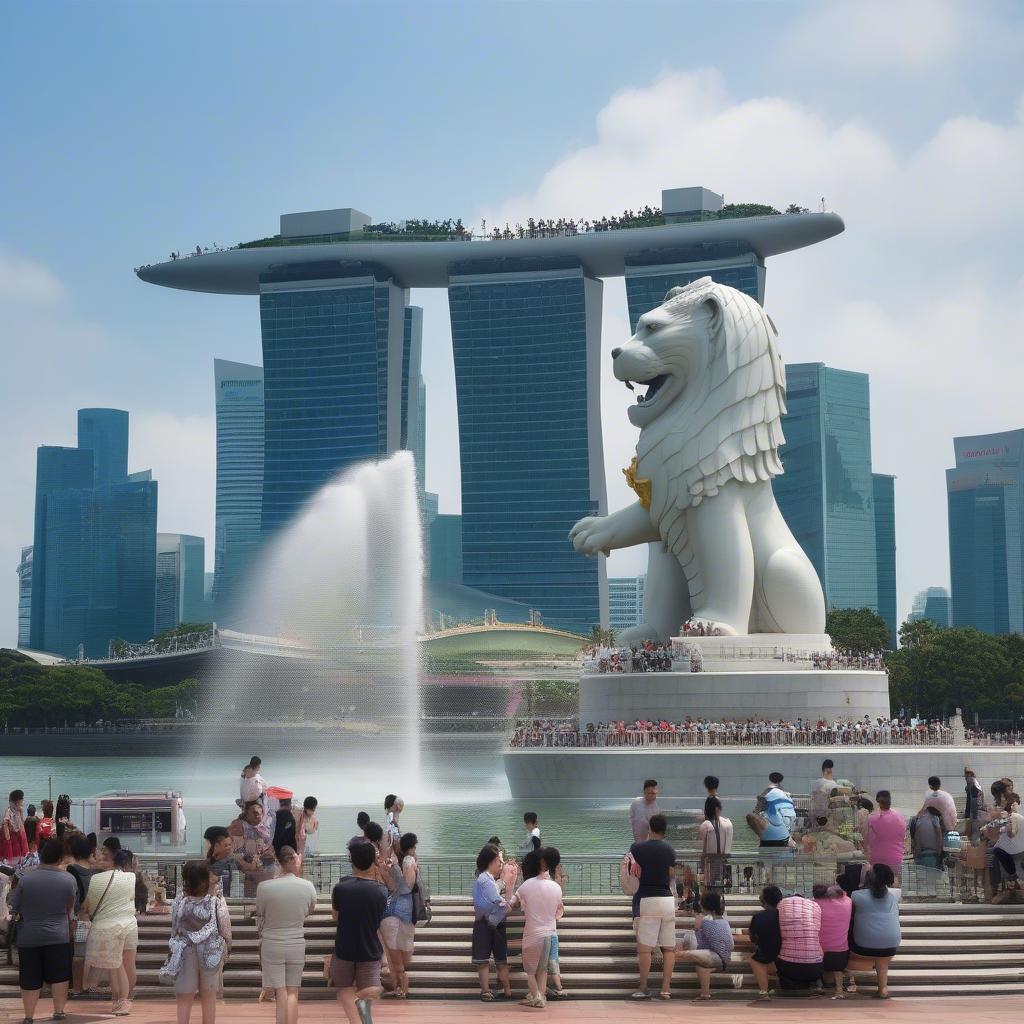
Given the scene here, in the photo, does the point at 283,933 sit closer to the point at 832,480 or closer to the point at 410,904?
the point at 410,904

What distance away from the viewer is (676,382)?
127 ft

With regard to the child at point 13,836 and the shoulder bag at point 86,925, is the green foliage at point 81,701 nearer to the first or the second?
the child at point 13,836

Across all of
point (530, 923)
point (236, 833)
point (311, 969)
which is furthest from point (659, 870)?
point (236, 833)

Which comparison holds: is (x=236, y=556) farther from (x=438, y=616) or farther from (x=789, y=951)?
(x=789, y=951)

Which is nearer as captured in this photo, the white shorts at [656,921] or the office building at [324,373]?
the white shorts at [656,921]

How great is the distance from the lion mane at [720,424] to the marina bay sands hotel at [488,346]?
281 feet

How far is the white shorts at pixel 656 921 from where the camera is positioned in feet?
44.2

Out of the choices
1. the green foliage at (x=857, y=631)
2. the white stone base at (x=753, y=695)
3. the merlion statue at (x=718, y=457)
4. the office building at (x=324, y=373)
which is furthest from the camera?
the office building at (x=324, y=373)

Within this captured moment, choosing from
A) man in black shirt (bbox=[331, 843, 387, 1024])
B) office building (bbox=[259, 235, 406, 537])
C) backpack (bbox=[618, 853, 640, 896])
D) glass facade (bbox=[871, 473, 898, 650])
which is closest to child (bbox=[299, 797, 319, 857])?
backpack (bbox=[618, 853, 640, 896])

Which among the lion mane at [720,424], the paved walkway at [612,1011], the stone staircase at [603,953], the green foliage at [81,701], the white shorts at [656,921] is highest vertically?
the lion mane at [720,424]

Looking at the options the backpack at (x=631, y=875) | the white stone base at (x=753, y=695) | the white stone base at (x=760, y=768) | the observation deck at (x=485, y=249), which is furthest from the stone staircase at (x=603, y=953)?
the observation deck at (x=485, y=249)

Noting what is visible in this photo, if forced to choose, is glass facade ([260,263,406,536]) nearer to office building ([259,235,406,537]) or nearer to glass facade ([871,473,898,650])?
office building ([259,235,406,537])

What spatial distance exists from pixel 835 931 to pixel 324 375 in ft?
399

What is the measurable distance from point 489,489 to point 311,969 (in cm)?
11857
